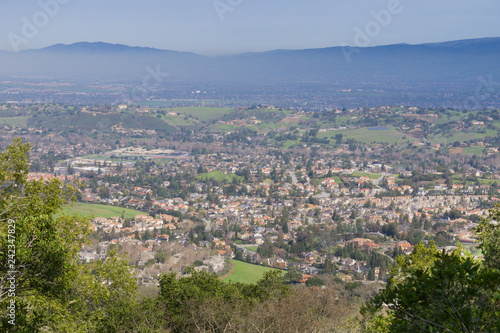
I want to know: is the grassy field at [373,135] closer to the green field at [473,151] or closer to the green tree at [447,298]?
the green field at [473,151]

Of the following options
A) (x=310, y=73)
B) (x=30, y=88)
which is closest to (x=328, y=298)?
(x=30, y=88)

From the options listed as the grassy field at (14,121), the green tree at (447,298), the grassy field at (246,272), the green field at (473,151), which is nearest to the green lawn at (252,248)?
the grassy field at (246,272)

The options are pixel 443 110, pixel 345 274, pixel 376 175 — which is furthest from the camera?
pixel 443 110

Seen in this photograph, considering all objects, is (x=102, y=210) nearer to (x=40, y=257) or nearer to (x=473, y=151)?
(x=40, y=257)

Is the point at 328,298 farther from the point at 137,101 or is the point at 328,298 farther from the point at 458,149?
the point at 137,101

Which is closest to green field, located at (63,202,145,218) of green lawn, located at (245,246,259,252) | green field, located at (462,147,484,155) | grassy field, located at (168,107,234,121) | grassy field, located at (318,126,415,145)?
green lawn, located at (245,246,259,252)

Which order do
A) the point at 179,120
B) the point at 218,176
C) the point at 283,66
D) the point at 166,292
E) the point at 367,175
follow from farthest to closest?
1. the point at 283,66
2. the point at 179,120
3. the point at 218,176
4. the point at 367,175
5. the point at 166,292

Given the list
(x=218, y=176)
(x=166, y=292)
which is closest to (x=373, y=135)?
(x=218, y=176)
